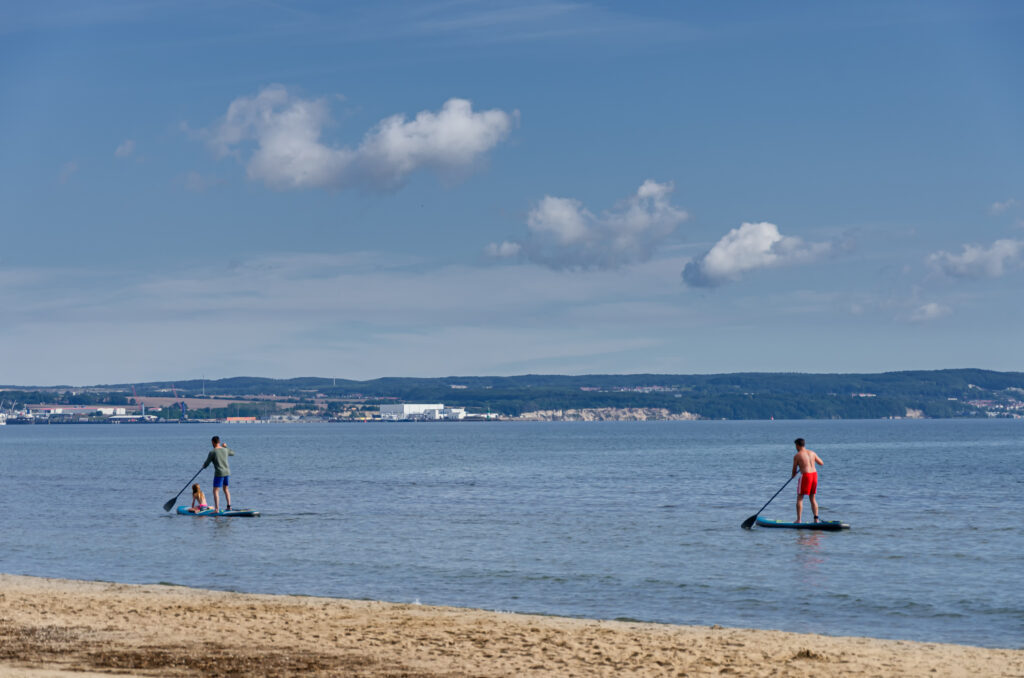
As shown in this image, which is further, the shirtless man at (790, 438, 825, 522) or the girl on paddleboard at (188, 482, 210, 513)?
the girl on paddleboard at (188, 482, 210, 513)

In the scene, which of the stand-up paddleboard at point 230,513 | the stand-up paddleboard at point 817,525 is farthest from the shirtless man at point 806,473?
the stand-up paddleboard at point 230,513

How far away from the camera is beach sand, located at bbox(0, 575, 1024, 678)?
43.7ft

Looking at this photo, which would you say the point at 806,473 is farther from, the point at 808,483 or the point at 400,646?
the point at 400,646

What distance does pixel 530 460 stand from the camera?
82688 mm

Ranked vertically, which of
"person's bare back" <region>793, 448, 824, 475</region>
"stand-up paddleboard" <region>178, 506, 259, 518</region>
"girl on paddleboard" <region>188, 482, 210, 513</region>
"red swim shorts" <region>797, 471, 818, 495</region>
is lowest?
"stand-up paddleboard" <region>178, 506, 259, 518</region>

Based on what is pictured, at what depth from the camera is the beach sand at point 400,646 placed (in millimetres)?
13312

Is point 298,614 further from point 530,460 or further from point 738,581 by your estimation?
point 530,460

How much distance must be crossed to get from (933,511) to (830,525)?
960 centimetres

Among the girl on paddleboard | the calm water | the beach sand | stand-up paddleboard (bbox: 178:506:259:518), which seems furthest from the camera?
the girl on paddleboard

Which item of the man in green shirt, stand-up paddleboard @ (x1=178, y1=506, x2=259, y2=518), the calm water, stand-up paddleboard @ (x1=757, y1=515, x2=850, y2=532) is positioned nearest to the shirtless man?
stand-up paddleboard @ (x1=757, y1=515, x2=850, y2=532)

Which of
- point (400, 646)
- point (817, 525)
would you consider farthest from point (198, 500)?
point (400, 646)

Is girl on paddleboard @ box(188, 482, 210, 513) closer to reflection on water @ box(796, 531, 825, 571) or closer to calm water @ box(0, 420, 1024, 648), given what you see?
calm water @ box(0, 420, 1024, 648)

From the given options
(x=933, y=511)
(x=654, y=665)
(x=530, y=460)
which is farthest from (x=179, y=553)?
(x=530, y=460)

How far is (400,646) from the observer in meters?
14.7
